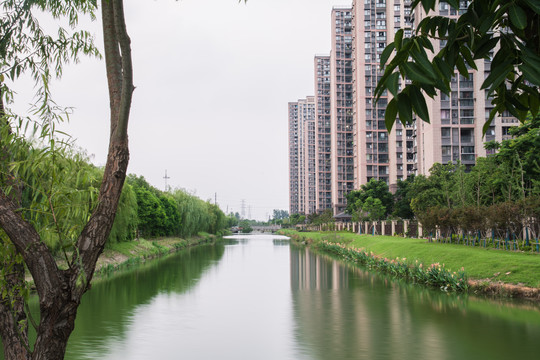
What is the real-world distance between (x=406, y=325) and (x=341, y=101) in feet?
229

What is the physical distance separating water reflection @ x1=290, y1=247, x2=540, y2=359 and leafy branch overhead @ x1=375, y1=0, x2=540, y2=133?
743 cm

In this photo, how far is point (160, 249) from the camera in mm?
32688

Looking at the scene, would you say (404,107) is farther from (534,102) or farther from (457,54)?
(534,102)

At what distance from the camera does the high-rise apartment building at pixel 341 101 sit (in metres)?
77.1

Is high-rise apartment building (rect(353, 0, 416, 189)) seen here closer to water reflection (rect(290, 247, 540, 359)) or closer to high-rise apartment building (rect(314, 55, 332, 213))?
high-rise apartment building (rect(314, 55, 332, 213))

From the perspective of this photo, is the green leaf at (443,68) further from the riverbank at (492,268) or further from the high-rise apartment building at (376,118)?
the high-rise apartment building at (376,118)

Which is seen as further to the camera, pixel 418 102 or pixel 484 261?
pixel 484 261

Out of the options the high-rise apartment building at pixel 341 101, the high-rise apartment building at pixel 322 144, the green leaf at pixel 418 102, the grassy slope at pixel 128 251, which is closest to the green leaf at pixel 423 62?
the green leaf at pixel 418 102

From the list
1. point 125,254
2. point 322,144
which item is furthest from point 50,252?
point 322,144

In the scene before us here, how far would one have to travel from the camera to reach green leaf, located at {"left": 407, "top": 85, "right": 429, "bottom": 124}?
1640mm

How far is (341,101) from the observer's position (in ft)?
254

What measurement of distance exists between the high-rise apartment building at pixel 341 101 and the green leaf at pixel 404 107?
7514 centimetres

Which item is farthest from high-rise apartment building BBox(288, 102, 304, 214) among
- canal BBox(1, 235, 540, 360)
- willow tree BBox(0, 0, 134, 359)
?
willow tree BBox(0, 0, 134, 359)

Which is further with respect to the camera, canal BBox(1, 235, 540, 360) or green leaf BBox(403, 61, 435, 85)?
canal BBox(1, 235, 540, 360)
